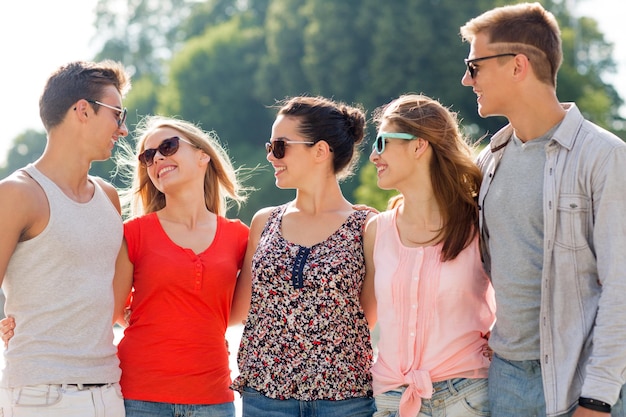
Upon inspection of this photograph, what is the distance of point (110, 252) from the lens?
4926 mm

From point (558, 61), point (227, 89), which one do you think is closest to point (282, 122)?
point (558, 61)

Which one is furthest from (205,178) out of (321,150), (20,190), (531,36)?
(531,36)

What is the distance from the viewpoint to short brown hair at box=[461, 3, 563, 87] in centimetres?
450

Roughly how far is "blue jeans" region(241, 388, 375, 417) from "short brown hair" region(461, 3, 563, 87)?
73.5 inches

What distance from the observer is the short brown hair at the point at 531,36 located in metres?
4.50

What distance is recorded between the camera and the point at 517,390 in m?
4.29

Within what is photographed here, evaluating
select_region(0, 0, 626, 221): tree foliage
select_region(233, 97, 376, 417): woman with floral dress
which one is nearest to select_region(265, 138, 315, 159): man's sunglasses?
select_region(233, 97, 376, 417): woman with floral dress

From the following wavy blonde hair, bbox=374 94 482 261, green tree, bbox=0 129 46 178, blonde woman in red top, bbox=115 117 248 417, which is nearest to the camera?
wavy blonde hair, bbox=374 94 482 261

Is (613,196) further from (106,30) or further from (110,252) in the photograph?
(106,30)

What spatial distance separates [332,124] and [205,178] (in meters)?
0.93

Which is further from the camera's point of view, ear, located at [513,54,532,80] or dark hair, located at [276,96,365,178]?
dark hair, located at [276,96,365,178]

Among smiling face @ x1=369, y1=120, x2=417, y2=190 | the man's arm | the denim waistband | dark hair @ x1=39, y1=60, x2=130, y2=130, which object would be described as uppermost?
dark hair @ x1=39, y1=60, x2=130, y2=130

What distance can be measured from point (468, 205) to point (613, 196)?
898 mm

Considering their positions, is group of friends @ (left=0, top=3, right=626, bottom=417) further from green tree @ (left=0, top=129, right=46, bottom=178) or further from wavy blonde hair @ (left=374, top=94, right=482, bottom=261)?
green tree @ (left=0, top=129, right=46, bottom=178)
